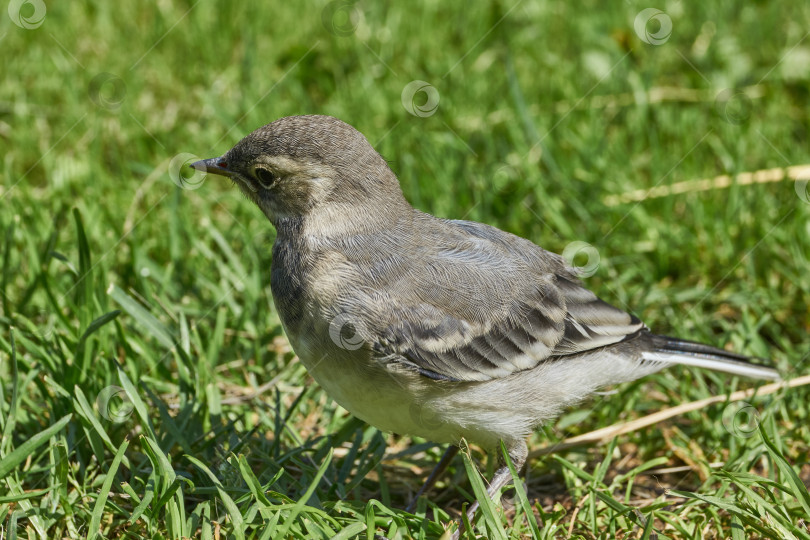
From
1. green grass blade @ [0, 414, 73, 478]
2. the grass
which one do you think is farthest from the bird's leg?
green grass blade @ [0, 414, 73, 478]

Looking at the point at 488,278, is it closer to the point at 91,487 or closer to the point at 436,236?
the point at 436,236

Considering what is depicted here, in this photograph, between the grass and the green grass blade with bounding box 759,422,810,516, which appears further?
the grass

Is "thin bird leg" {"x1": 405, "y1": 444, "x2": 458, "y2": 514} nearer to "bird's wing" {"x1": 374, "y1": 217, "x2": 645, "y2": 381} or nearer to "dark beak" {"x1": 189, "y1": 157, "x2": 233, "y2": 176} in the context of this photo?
"bird's wing" {"x1": 374, "y1": 217, "x2": 645, "y2": 381}

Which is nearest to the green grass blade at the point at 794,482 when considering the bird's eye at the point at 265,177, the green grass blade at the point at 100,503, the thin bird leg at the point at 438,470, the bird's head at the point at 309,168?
the thin bird leg at the point at 438,470

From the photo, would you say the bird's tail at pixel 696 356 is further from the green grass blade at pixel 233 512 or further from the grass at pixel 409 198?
the green grass blade at pixel 233 512

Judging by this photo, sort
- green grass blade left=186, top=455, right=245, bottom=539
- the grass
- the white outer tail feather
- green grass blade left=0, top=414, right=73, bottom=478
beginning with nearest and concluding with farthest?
green grass blade left=186, top=455, right=245, bottom=539
green grass blade left=0, top=414, right=73, bottom=478
the grass
the white outer tail feather

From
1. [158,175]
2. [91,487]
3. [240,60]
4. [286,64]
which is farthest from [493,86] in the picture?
[91,487]

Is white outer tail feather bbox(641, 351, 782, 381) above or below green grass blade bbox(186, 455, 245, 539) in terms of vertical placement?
above
